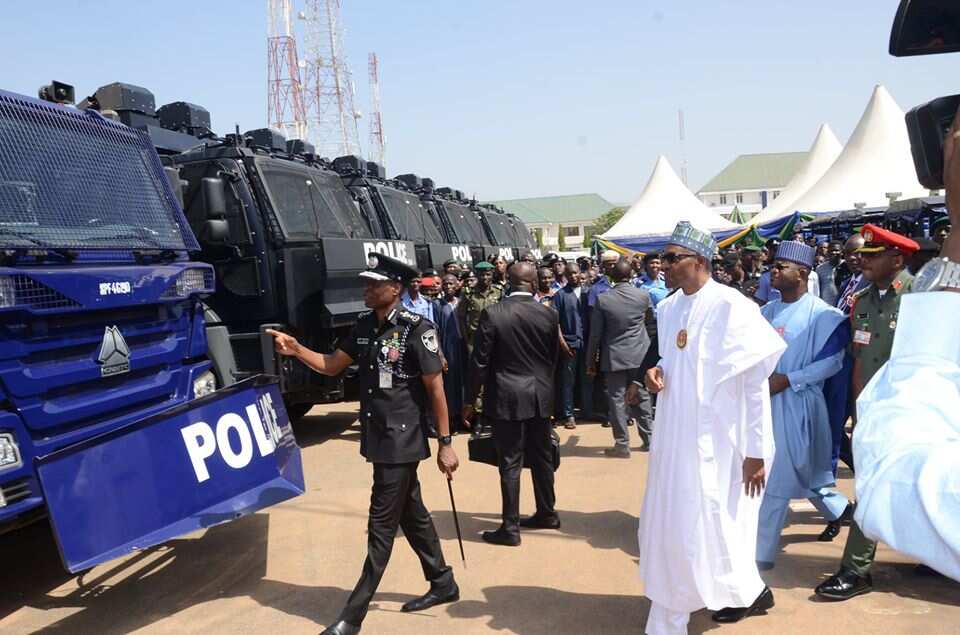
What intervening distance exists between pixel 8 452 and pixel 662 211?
27477 mm

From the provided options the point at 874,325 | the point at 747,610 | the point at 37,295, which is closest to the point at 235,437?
the point at 37,295

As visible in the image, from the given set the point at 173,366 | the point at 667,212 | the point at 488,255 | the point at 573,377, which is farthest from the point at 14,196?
the point at 667,212

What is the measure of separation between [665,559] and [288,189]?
560cm

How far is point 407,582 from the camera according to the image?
175 inches

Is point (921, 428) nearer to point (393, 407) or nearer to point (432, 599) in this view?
point (393, 407)

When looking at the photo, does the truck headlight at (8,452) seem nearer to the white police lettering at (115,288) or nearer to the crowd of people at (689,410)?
the white police lettering at (115,288)

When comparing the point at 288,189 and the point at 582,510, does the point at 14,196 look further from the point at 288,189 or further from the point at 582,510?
the point at 582,510

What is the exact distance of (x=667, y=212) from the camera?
95.2 ft

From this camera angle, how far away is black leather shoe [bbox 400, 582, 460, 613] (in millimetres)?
4027

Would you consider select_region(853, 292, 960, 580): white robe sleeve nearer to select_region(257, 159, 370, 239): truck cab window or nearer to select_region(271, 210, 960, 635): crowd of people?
select_region(271, 210, 960, 635): crowd of people

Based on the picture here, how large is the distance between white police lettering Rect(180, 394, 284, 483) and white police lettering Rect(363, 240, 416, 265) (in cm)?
357

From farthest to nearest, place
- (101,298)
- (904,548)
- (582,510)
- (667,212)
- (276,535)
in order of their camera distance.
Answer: (667,212)
(582,510)
(276,535)
(101,298)
(904,548)

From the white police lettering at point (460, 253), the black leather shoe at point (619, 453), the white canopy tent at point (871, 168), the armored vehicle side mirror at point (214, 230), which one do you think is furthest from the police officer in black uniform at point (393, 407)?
the white canopy tent at point (871, 168)

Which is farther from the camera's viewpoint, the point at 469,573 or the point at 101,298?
the point at 469,573
